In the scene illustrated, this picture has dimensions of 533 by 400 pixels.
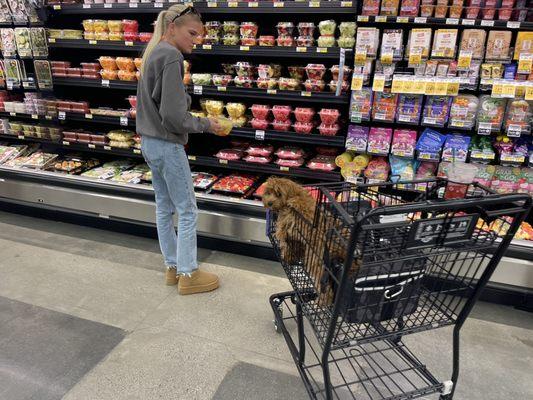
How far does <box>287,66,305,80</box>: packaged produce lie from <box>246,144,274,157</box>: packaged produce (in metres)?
0.63

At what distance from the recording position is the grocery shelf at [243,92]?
2.84 m

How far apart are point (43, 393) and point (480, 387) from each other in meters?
2.23

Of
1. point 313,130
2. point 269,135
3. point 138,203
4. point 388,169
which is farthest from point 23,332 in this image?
point 388,169

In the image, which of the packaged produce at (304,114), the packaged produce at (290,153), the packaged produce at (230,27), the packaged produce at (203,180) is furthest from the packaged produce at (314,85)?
the packaged produce at (203,180)

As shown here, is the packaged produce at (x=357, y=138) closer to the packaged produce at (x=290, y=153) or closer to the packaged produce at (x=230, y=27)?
the packaged produce at (x=290, y=153)

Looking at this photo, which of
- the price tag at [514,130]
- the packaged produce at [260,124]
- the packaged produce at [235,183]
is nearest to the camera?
the price tag at [514,130]

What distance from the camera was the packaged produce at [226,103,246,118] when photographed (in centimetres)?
318

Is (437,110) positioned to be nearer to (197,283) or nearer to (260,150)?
(260,150)

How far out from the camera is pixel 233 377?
201cm

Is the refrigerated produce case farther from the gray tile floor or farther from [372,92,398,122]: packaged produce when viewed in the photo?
the gray tile floor

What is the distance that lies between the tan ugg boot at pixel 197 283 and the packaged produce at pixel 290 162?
1072mm

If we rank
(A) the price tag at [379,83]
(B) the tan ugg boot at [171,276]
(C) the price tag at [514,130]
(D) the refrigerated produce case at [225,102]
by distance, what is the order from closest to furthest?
(C) the price tag at [514,130] → (A) the price tag at [379,83] → (D) the refrigerated produce case at [225,102] → (B) the tan ugg boot at [171,276]

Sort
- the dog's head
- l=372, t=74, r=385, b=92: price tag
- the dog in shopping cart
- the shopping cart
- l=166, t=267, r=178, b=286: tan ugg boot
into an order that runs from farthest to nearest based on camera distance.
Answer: l=166, t=267, r=178, b=286: tan ugg boot < l=372, t=74, r=385, b=92: price tag < the dog's head < the dog in shopping cart < the shopping cart

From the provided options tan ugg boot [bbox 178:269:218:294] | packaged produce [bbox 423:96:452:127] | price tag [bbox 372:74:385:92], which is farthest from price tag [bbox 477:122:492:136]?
tan ugg boot [bbox 178:269:218:294]
